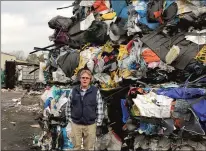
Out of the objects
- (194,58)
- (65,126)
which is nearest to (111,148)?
(65,126)

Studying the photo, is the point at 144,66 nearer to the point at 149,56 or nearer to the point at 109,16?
the point at 149,56

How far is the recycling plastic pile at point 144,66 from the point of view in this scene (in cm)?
627

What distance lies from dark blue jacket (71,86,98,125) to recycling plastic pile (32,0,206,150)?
1.29m

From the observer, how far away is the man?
5.25 m

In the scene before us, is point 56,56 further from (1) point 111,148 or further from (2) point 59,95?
(1) point 111,148

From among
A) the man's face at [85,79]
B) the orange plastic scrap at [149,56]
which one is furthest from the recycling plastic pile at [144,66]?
the man's face at [85,79]

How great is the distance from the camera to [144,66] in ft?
22.5

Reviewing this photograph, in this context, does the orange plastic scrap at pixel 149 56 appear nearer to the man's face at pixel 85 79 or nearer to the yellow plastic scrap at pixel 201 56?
the yellow plastic scrap at pixel 201 56

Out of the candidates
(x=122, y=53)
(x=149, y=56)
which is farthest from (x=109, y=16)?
(x=149, y=56)

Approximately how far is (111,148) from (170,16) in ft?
9.75

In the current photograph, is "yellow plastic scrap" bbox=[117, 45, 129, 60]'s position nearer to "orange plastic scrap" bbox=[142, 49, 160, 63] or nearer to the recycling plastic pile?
the recycling plastic pile

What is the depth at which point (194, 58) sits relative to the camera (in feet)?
21.1

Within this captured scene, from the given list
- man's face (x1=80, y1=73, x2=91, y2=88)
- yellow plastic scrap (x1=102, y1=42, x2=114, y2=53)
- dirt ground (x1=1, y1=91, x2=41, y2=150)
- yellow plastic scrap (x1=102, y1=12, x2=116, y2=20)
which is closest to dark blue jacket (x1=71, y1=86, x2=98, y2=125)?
man's face (x1=80, y1=73, x2=91, y2=88)

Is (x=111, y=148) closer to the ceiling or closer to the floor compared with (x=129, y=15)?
closer to the floor
